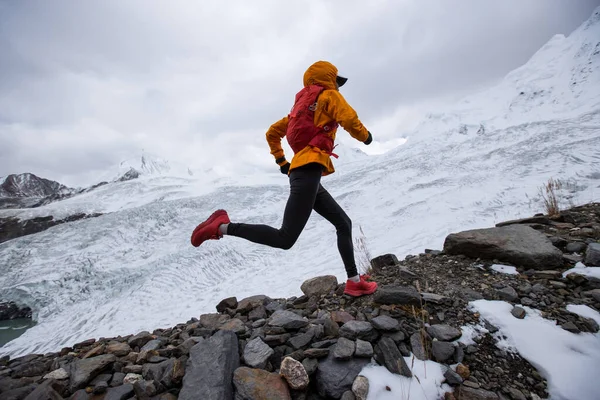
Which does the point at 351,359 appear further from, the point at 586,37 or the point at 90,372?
the point at 586,37

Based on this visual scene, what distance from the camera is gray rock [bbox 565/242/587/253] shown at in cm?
277

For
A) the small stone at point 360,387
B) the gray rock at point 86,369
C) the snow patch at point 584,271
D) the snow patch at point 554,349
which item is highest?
the gray rock at point 86,369

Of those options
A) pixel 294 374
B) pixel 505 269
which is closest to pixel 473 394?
pixel 294 374

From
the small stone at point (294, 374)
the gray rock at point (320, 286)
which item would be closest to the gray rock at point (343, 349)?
the small stone at point (294, 374)

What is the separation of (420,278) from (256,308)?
173 centimetres

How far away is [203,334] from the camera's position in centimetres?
242

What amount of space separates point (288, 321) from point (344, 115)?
5.61 ft

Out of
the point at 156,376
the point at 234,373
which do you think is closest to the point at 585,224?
the point at 234,373

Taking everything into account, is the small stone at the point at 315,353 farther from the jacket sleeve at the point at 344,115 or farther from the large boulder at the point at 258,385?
→ the jacket sleeve at the point at 344,115

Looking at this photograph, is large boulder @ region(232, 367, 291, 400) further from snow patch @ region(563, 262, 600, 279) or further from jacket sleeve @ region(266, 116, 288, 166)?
snow patch @ region(563, 262, 600, 279)

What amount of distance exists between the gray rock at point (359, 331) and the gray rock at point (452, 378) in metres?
0.48

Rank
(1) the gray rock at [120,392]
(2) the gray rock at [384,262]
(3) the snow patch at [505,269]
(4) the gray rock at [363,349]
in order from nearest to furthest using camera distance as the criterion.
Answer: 1. (1) the gray rock at [120,392]
2. (4) the gray rock at [363,349]
3. (3) the snow patch at [505,269]
4. (2) the gray rock at [384,262]

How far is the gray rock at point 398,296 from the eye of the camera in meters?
2.27

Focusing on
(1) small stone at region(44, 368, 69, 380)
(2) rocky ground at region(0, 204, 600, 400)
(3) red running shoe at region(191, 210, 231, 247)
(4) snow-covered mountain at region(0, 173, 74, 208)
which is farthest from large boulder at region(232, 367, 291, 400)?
(4) snow-covered mountain at region(0, 173, 74, 208)
